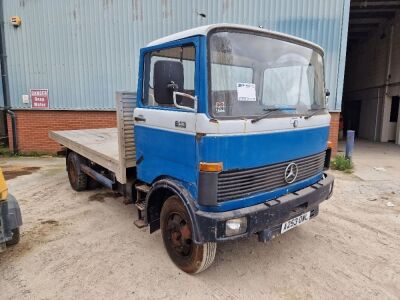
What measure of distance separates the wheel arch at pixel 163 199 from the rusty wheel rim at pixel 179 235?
24 centimetres

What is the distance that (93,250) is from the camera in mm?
3701

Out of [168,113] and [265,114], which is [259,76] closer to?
[265,114]

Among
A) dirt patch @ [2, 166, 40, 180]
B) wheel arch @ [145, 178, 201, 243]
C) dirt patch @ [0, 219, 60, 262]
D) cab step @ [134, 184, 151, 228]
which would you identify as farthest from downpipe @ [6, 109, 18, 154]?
wheel arch @ [145, 178, 201, 243]

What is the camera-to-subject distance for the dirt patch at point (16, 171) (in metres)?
7.17

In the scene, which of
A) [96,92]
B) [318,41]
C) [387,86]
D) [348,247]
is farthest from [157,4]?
[387,86]

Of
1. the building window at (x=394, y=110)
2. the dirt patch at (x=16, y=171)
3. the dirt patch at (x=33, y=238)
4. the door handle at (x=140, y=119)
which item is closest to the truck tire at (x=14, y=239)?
the dirt patch at (x=33, y=238)

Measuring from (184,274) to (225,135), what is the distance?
64.4 inches

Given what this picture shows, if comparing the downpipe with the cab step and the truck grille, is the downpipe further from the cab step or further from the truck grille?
the truck grille

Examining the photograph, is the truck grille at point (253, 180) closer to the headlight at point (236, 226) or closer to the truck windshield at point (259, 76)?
the headlight at point (236, 226)

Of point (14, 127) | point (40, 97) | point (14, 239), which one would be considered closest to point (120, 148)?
point (14, 239)

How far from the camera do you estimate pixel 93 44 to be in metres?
8.97

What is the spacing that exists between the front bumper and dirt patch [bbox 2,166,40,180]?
242 inches

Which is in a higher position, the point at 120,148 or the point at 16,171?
the point at 120,148

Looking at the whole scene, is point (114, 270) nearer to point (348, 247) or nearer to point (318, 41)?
point (348, 247)
